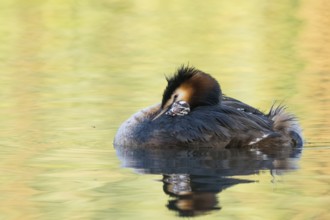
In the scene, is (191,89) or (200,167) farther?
(191,89)

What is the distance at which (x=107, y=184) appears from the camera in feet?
30.0

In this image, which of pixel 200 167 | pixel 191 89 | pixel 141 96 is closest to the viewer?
pixel 200 167

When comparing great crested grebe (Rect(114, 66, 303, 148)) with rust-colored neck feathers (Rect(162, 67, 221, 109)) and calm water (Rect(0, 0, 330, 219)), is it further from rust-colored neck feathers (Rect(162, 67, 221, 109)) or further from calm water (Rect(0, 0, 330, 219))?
calm water (Rect(0, 0, 330, 219))

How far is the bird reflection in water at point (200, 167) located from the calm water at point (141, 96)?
21 mm

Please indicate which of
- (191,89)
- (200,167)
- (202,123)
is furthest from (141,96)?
(200,167)

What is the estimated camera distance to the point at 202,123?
440 inches

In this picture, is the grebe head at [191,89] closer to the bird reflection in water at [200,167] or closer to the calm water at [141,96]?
the bird reflection in water at [200,167]

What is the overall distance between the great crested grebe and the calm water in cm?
30

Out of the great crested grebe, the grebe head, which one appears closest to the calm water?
the great crested grebe

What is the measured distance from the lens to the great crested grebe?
11109 millimetres

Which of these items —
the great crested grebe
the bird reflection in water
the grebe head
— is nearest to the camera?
the bird reflection in water

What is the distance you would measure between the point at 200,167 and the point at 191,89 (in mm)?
1691

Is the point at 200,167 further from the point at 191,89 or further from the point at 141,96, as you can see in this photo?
the point at 141,96

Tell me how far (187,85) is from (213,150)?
0.87 m
